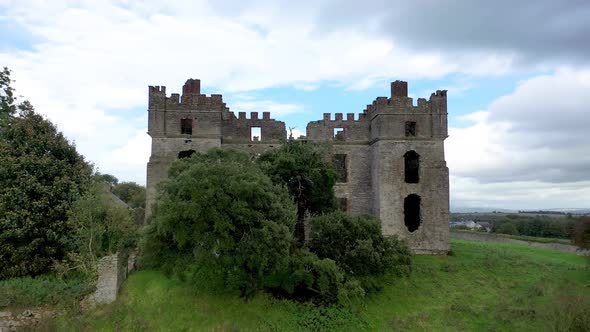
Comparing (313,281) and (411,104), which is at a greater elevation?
(411,104)

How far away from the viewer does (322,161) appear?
2278 centimetres

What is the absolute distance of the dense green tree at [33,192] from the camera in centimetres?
1928

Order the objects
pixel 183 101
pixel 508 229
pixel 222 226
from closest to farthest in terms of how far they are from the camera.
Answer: pixel 222 226 < pixel 183 101 < pixel 508 229

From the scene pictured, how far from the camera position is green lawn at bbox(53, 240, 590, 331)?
56.0ft

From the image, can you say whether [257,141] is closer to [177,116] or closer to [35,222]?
[177,116]

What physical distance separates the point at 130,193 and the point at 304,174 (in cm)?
5060

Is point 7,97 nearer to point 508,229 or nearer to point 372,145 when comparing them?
point 372,145

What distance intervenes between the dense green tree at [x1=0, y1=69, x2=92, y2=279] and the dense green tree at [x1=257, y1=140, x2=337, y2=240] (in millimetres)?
10015

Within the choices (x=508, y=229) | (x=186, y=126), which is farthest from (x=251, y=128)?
(x=508, y=229)

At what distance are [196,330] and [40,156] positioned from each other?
12093 millimetres

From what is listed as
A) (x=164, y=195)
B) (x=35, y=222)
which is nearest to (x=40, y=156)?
(x=35, y=222)

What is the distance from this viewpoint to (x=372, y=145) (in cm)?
2800

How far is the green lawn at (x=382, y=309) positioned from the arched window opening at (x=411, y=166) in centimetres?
777

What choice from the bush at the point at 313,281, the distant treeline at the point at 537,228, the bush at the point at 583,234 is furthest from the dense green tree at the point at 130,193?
the distant treeline at the point at 537,228
